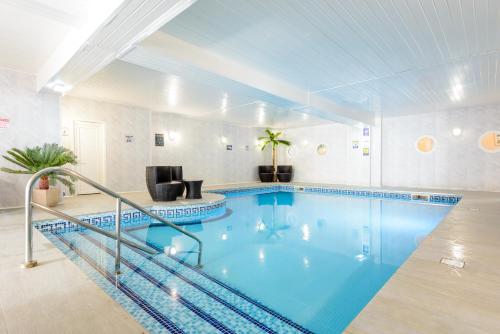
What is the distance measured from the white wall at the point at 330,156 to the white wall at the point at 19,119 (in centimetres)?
1006

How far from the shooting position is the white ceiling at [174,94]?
527 cm

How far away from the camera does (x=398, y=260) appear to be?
11.3 feet

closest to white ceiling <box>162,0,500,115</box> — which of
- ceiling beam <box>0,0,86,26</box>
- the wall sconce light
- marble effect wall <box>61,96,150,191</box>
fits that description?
ceiling beam <box>0,0,86,26</box>

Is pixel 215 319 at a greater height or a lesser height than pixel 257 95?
lesser

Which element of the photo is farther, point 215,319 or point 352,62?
point 352,62

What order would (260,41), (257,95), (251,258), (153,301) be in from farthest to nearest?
(257,95), (260,41), (251,258), (153,301)

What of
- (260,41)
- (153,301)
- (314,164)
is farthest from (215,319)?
(314,164)

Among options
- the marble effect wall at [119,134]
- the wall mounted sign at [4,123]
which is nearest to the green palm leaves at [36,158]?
the wall mounted sign at [4,123]

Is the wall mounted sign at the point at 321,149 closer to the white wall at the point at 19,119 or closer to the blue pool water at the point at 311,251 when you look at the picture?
the blue pool water at the point at 311,251

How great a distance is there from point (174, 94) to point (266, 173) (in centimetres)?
670

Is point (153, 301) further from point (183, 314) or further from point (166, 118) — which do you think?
point (166, 118)

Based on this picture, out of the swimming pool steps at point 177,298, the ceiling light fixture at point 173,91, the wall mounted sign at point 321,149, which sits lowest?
the swimming pool steps at point 177,298

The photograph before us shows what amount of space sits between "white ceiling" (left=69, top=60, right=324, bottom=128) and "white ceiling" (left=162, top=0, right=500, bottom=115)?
3.09ft

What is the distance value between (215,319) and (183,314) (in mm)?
271
